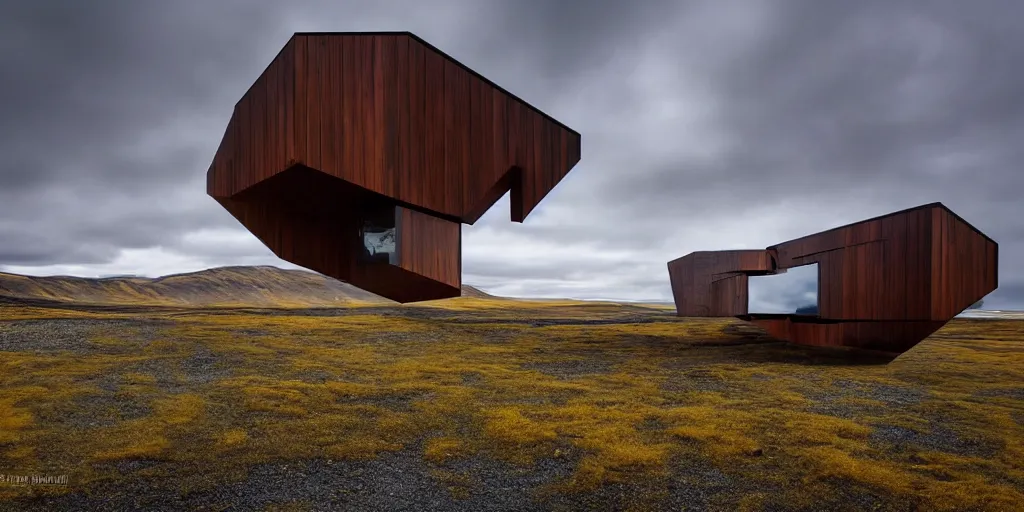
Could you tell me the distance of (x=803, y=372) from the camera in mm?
19938

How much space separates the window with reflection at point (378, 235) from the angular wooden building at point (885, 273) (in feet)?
57.5

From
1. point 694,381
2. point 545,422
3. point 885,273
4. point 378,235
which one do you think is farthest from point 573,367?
point 378,235

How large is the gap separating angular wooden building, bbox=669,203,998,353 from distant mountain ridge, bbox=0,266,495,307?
67923 millimetres

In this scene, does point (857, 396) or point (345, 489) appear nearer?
point (345, 489)

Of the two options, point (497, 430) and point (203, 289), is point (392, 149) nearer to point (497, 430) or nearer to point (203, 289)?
point (497, 430)

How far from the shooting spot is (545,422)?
39.9 ft

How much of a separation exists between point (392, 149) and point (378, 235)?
1.40 meters

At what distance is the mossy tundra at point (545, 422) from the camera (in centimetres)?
843

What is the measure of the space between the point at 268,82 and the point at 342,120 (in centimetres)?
156

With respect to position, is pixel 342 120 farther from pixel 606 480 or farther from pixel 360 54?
pixel 606 480

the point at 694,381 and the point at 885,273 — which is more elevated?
the point at 885,273

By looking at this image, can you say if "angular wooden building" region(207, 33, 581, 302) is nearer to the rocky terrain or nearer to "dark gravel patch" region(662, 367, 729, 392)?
the rocky terrain

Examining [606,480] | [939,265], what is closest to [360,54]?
[606,480]

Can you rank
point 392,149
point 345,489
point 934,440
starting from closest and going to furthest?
1. point 392,149
2. point 345,489
3. point 934,440
